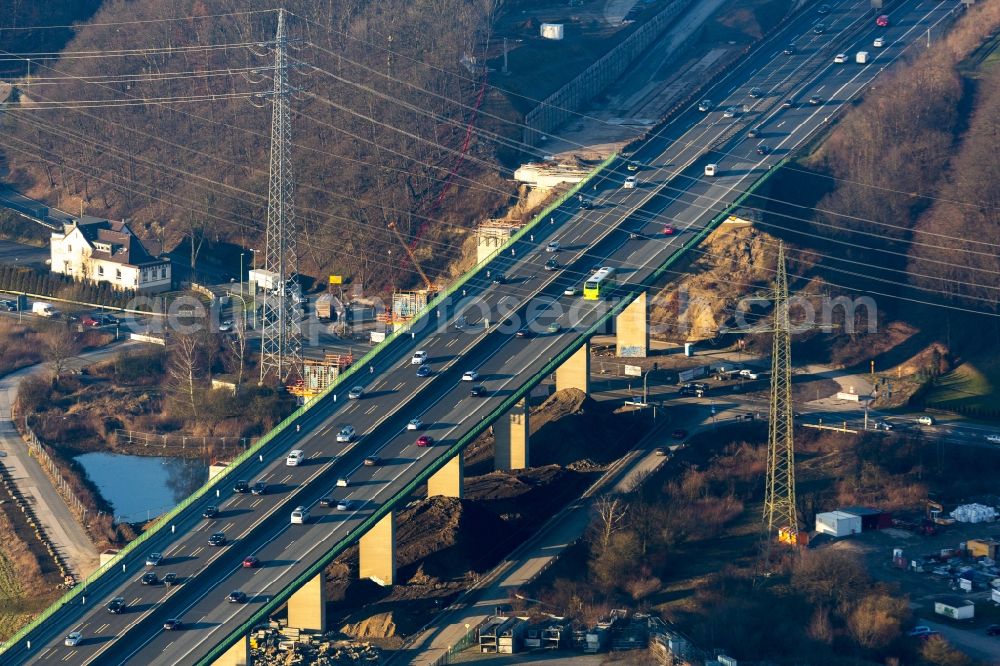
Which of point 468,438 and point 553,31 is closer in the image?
point 468,438

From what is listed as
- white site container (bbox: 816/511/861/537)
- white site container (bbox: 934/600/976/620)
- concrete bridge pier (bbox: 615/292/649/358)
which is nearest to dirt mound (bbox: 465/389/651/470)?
concrete bridge pier (bbox: 615/292/649/358)

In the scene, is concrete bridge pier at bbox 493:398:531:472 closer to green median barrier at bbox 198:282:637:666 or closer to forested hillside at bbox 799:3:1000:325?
green median barrier at bbox 198:282:637:666

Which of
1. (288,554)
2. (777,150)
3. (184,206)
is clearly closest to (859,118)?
(777,150)

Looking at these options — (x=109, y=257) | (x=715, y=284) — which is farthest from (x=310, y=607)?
(x=109, y=257)

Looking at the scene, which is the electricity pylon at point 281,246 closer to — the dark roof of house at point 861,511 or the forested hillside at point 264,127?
the forested hillside at point 264,127

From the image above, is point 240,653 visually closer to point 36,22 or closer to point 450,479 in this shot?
point 450,479
